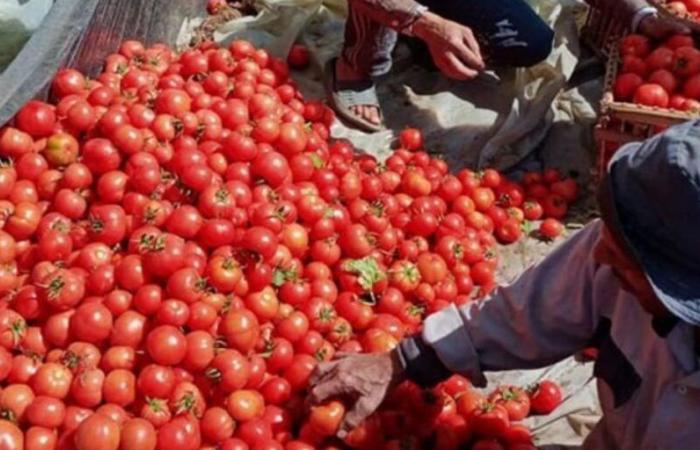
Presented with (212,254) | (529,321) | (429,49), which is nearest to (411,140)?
(429,49)

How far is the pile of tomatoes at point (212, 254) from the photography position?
2.31 meters

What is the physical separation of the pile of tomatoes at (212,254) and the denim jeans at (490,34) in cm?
36

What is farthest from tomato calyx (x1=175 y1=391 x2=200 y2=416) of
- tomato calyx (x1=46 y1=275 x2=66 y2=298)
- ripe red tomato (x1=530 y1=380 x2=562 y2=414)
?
ripe red tomato (x1=530 y1=380 x2=562 y2=414)

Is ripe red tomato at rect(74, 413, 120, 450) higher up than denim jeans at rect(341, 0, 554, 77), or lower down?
lower down

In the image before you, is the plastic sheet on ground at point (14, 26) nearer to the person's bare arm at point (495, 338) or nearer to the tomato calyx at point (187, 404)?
the tomato calyx at point (187, 404)

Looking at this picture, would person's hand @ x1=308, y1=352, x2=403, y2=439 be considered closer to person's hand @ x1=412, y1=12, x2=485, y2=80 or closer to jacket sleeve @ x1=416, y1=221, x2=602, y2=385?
jacket sleeve @ x1=416, y1=221, x2=602, y2=385

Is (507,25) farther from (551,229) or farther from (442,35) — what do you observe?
(551,229)

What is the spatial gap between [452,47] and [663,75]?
2.47 feet

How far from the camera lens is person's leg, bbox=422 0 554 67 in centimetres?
364

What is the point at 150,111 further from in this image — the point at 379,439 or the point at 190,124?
the point at 379,439

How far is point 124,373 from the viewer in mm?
2324

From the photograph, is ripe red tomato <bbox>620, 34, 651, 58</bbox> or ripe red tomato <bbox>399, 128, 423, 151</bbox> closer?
ripe red tomato <bbox>620, 34, 651, 58</bbox>

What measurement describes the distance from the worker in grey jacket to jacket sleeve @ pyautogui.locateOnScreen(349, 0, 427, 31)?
1.29 m

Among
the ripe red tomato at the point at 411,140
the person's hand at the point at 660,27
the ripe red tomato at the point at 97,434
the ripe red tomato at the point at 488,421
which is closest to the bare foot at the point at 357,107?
the ripe red tomato at the point at 411,140
